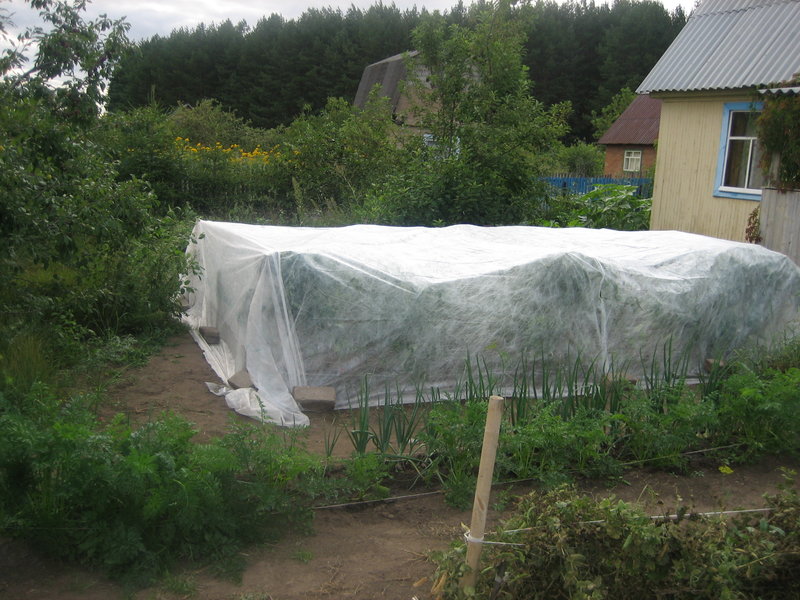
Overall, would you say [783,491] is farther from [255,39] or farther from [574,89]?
[255,39]

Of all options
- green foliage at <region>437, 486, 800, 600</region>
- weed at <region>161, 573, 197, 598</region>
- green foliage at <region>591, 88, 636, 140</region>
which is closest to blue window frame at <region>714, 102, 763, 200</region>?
green foliage at <region>437, 486, 800, 600</region>

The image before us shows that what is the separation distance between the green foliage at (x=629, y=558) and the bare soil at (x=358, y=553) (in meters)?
0.26

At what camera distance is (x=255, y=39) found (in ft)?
153

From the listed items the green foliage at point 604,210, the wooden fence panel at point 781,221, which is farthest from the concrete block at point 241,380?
the green foliage at point 604,210

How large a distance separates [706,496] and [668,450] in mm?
349

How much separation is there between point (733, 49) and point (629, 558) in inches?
446

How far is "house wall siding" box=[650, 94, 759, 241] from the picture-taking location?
12.0 metres

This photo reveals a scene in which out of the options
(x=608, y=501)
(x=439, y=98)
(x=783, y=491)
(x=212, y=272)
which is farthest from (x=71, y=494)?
(x=439, y=98)

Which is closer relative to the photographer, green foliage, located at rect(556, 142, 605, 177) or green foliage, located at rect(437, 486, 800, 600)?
green foliage, located at rect(437, 486, 800, 600)

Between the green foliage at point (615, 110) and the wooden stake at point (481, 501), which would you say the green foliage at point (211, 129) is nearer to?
the green foliage at point (615, 110)

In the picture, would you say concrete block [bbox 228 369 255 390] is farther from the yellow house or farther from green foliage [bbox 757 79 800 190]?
the yellow house

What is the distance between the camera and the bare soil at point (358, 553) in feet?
10.4

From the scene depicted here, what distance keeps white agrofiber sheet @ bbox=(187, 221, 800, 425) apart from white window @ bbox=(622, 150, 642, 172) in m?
22.0

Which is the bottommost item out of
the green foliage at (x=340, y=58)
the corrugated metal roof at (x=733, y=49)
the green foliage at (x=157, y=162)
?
the green foliage at (x=157, y=162)
